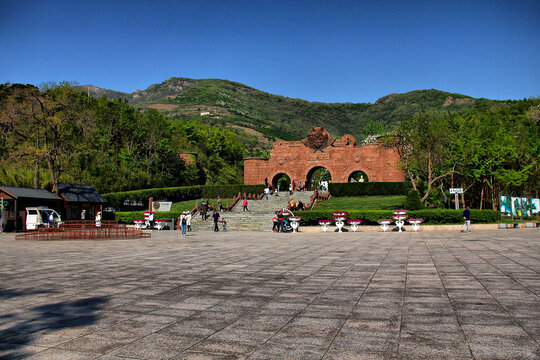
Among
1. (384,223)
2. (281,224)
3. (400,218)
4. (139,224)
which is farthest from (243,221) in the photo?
(400,218)

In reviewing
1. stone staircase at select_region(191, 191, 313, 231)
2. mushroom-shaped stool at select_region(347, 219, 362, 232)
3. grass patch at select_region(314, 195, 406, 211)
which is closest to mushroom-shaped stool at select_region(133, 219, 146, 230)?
stone staircase at select_region(191, 191, 313, 231)

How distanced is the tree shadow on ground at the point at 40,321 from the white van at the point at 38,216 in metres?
24.0

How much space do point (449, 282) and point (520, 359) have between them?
13.4 ft

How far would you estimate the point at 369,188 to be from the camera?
47.8 meters

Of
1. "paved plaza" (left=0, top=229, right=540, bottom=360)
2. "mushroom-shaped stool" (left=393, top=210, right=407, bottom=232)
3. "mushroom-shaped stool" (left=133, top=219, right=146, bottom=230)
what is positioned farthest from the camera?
"mushroom-shaped stool" (left=133, top=219, right=146, bottom=230)

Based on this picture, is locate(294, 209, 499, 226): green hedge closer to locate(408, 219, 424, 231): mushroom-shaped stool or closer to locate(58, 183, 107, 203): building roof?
locate(408, 219, 424, 231): mushroom-shaped stool

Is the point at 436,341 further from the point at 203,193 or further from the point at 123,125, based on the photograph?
the point at 123,125

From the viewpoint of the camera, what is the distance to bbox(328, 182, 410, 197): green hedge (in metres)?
47.0

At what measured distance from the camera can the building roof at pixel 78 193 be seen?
32713 millimetres

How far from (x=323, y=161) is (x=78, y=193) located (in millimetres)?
30029

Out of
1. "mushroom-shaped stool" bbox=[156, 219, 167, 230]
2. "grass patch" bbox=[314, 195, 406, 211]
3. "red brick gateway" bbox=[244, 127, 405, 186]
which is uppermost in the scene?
"red brick gateway" bbox=[244, 127, 405, 186]

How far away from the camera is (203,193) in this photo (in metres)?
57.1

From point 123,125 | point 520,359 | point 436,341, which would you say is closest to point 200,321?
point 436,341

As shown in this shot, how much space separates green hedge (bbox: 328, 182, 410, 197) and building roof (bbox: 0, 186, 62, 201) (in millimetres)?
30096
